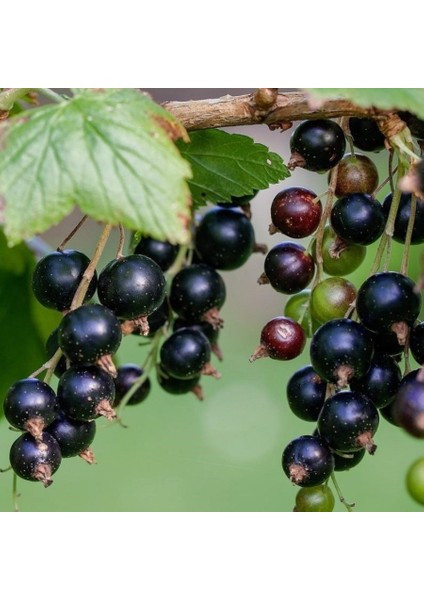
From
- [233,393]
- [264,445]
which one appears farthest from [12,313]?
[233,393]

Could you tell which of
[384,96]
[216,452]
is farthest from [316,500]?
[216,452]

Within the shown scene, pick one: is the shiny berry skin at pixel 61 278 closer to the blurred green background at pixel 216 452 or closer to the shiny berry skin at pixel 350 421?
the shiny berry skin at pixel 350 421

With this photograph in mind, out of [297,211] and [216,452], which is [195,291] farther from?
[216,452]

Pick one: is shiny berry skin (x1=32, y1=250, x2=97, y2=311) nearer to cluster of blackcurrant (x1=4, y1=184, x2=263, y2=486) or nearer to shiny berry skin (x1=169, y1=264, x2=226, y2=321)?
cluster of blackcurrant (x1=4, y1=184, x2=263, y2=486)

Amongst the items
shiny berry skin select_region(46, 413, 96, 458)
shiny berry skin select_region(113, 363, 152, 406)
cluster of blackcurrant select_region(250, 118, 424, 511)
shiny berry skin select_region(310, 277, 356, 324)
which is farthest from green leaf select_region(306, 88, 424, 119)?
shiny berry skin select_region(113, 363, 152, 406)

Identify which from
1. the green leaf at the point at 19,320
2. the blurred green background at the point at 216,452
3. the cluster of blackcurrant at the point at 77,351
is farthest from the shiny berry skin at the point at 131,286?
the blurred green background at the point at 216,452

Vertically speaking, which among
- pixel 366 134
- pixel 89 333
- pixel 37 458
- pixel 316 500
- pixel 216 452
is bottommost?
pixel 216 452
